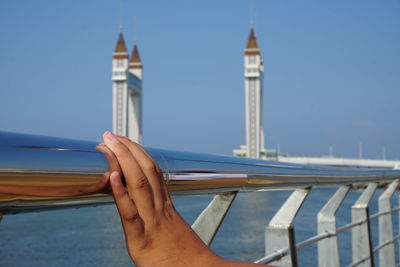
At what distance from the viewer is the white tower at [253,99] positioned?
144ft

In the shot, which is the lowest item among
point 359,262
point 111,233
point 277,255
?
point 111,233

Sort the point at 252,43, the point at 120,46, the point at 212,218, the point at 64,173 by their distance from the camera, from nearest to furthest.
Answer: the point at 64,173 < the point at 212,218 < the point at 252,43 < the point at 120,46

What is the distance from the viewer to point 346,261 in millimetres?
11461

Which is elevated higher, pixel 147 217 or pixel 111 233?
pixel 147 217

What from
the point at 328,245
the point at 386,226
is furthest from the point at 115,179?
the point at 386,226

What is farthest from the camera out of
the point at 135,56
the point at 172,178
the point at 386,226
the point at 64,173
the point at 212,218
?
the point at 135,56

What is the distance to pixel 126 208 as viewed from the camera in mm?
312

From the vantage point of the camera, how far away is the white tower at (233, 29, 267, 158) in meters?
43.8

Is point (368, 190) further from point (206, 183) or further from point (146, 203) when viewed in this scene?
point (146, 203)

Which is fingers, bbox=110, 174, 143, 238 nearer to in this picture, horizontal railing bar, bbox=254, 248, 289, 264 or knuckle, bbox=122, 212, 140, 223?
knuckle, bbox=122, 212, 140, 223

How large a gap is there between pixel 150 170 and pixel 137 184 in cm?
2

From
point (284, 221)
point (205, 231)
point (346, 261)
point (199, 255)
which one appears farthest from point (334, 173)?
point (346, 261)

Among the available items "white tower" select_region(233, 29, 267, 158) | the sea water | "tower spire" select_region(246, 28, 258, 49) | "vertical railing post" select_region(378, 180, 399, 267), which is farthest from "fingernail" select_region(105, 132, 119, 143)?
"tower spire" select_region(246, 28, 258, 49)

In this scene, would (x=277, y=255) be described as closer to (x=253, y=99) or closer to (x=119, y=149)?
(x=119, y=149)
